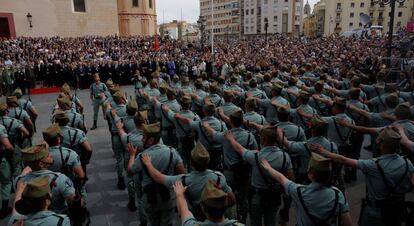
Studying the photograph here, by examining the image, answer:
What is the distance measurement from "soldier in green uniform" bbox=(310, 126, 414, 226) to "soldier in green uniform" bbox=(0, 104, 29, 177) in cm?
603

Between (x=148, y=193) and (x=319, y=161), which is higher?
(x=319, y=161)

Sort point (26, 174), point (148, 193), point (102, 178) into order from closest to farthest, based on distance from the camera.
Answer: point (26, 174) → point (148, 193) → point (102, 178)

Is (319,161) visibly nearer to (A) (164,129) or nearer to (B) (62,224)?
(B) (62,224)

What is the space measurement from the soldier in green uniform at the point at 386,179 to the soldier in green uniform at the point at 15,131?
6.03 metres

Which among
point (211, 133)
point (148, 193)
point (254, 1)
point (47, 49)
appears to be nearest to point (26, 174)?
point (148, 193)

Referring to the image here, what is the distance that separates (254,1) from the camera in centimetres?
10350

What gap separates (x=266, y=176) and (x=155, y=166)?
4.92 ft

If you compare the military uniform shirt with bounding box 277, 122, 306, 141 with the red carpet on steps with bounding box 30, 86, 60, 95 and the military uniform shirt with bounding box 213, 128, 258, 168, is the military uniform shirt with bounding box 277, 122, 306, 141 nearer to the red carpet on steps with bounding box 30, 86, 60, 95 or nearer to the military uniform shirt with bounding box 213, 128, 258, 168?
the military uniform shirt with bounding box 213, 128, 258, 168

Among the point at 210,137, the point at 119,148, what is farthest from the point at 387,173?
the point at 119,148

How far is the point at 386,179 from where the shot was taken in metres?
4.00

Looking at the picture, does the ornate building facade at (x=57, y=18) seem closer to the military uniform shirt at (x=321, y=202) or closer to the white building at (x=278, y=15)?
the military uniform shirt at (x=321, y=202)

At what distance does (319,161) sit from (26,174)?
3.25 m

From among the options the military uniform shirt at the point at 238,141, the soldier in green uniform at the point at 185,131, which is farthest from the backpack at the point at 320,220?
the soldier in green uniform at the point at 185,131

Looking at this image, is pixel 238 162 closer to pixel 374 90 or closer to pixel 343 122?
pixel 343 122
